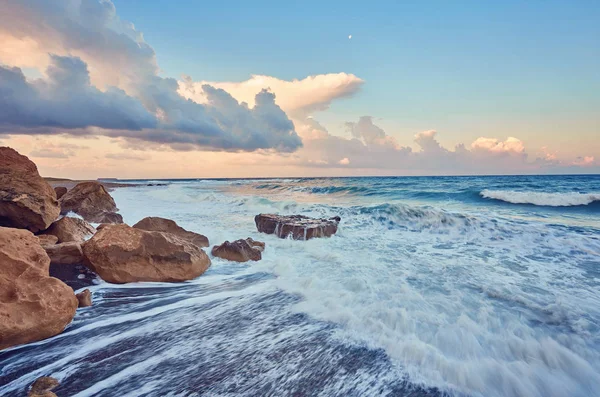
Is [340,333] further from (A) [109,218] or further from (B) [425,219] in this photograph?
(A) [109,218]

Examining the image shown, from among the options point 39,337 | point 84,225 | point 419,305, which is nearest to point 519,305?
point 419,305

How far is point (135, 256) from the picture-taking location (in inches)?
174

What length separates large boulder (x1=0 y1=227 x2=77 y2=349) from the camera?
8.75 ft

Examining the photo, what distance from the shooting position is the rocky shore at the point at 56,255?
278cm

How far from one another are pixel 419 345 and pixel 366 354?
59 cm

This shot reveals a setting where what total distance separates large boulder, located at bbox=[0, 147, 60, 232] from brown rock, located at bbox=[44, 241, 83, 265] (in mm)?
822

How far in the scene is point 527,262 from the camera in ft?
19.2

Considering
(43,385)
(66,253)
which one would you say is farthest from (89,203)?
(43,385)

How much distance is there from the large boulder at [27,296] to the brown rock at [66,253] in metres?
1.41

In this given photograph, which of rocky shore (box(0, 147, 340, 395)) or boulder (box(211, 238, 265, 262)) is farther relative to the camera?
boulder (box(211, 238, 265, 262))

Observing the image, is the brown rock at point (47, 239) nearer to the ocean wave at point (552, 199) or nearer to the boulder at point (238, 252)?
the boulder at point (238, 252)

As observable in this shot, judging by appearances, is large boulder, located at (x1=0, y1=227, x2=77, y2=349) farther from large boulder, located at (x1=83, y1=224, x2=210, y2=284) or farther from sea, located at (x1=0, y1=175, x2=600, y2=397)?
large boulder, located at (x1=83, y1=224, x2=210, y2=284)

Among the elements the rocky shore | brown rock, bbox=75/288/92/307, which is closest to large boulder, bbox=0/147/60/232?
the rocky shore

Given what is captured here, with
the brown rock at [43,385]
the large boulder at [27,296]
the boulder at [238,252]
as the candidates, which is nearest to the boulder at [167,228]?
the boulder at [238,252]
